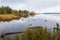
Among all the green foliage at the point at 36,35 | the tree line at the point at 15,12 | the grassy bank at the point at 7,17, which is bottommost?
the green foliage at the point at 36,35

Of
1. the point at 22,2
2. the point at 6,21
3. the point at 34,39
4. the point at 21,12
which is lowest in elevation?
the point at 34,39

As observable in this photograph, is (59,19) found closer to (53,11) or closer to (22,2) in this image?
(53,11)

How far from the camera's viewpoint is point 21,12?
2.65 m

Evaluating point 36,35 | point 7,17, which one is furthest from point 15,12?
point 36,35

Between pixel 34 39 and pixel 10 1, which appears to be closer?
pixel 34 39

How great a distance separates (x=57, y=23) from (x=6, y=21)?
946mm

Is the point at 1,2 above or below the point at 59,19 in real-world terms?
above

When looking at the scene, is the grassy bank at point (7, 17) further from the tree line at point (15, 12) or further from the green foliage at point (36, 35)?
the green foliage at point (36, 35)

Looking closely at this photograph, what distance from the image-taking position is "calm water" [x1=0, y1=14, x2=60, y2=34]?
2592 millimetres

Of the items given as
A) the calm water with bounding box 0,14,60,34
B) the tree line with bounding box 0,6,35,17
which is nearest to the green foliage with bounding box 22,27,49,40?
the calm water with bounding box 0,14,60,34

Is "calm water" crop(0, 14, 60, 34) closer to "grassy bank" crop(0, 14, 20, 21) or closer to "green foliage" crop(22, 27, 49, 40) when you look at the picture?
"grassy bank" crop(0, 14, 20, 21)

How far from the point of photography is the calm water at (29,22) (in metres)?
2.59

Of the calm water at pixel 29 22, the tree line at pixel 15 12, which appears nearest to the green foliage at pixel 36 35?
the calm water at pixel 29 22

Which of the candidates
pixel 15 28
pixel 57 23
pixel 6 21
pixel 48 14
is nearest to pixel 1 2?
pixel 6 21
